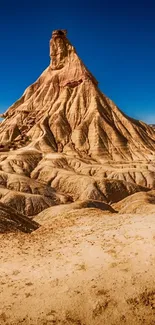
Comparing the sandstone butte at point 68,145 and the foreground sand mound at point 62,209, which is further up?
the sandstone butte at point 68,145

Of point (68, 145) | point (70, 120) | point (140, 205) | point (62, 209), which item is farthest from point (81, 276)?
point (70, 120)

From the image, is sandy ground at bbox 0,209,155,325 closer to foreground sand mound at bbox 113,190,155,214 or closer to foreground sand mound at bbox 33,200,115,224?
foreground sand mound at bbox 113,190,155,214

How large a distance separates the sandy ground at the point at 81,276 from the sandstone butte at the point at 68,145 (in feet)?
128

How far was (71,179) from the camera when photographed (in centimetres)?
10688

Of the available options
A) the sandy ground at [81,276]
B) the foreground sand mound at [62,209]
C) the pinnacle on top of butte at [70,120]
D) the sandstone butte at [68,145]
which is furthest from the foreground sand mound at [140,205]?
the pinnacle on top of butte at [70,120]

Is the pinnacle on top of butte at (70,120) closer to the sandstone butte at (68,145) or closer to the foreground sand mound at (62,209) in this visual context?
the sandstone butte at (68,145)

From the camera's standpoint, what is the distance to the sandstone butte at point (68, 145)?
9774 cm

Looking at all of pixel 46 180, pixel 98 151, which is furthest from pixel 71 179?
pixel 98 151

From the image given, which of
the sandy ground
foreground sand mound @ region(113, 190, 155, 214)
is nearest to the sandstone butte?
foreground sand mound @ region(113, 190, 155, 214)

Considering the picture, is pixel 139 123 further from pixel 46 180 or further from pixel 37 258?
pixel 37 258

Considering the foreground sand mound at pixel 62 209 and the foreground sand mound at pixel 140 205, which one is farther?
the foreground sand mound at pixel 62 209

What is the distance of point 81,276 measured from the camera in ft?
64.5

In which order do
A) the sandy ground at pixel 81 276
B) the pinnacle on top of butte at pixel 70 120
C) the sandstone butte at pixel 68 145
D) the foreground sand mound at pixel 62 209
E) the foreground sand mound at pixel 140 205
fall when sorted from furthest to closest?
the pinnacle on top of butte at pixel 70 120, the sandstone butte at pixel 68 145, the foreground sand mound at pixel 62 209, the foreground sand mound at pixel 140 205, the sandy ground at pixel 81 276

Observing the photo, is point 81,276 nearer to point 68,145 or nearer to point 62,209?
point 62,209
